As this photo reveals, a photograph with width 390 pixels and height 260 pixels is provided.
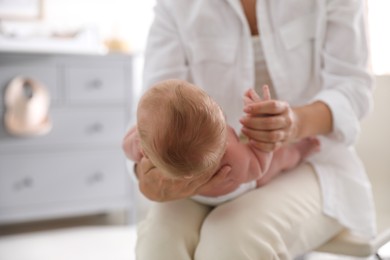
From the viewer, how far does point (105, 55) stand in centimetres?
219

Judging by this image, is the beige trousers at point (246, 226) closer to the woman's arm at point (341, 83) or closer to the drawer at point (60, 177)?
the woman's arm at point (341, 83)

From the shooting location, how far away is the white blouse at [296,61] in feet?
2.94

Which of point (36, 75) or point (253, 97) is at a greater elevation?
point (253, 97)

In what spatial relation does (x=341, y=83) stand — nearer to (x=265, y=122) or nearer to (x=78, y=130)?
(x=265, y=122)

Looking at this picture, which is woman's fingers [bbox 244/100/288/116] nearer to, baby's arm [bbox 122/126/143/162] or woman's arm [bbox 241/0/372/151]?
woman's arm [bbox 241/0/372/151]

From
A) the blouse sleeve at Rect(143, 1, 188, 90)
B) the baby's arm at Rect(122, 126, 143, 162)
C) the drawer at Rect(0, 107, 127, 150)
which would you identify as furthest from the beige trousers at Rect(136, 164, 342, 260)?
the drawer at Rect(0, 107, 127, 150)

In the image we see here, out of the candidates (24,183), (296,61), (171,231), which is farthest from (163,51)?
(24,183)

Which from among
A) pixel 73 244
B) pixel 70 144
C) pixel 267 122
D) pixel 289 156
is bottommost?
pixel 73 244

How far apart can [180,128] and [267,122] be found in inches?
8.1

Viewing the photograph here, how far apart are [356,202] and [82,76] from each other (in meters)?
1.58

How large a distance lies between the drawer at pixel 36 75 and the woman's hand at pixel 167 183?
148 centimetres

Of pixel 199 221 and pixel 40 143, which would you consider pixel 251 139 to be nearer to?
pixel 199 221

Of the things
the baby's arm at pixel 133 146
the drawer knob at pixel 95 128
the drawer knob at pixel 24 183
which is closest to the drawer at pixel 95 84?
the drawer knob at pixel 95 128

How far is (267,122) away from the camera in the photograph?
2.42 ft
